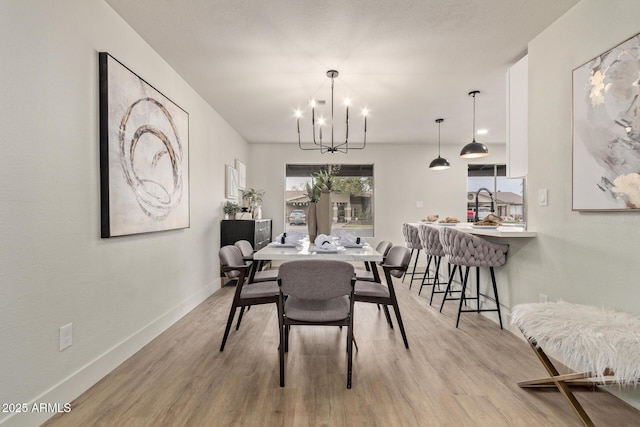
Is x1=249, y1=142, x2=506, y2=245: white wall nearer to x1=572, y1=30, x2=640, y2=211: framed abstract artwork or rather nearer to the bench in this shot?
x1=572, y1=30, x2=640, y2=211: framed abstract artwork

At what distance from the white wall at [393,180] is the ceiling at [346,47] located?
83.8 inches

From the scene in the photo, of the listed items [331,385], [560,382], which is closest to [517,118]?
[560,382]

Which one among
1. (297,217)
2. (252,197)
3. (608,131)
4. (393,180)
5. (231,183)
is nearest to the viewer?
(608,131)

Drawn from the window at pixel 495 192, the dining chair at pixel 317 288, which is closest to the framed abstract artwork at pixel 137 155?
the dining chair at pixel 317 288

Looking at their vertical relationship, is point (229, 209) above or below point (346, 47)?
below

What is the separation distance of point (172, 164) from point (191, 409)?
209cm

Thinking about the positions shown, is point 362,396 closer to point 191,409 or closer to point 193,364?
point 191,409

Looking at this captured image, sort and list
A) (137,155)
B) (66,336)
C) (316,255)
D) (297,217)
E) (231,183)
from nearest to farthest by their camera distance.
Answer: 1. (66,336)
2. (316,255)
3. (137,155)
4. (231,183)
5. (297,217)

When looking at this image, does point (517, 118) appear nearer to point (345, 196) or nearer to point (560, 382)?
point (560, 382)

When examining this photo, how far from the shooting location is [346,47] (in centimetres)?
273

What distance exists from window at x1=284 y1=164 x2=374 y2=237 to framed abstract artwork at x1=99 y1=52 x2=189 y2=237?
3588 millimetres

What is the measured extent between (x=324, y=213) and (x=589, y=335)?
1869 mm

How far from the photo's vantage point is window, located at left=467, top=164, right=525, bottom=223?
6648 mm

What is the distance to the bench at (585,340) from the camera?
55.9 inches
